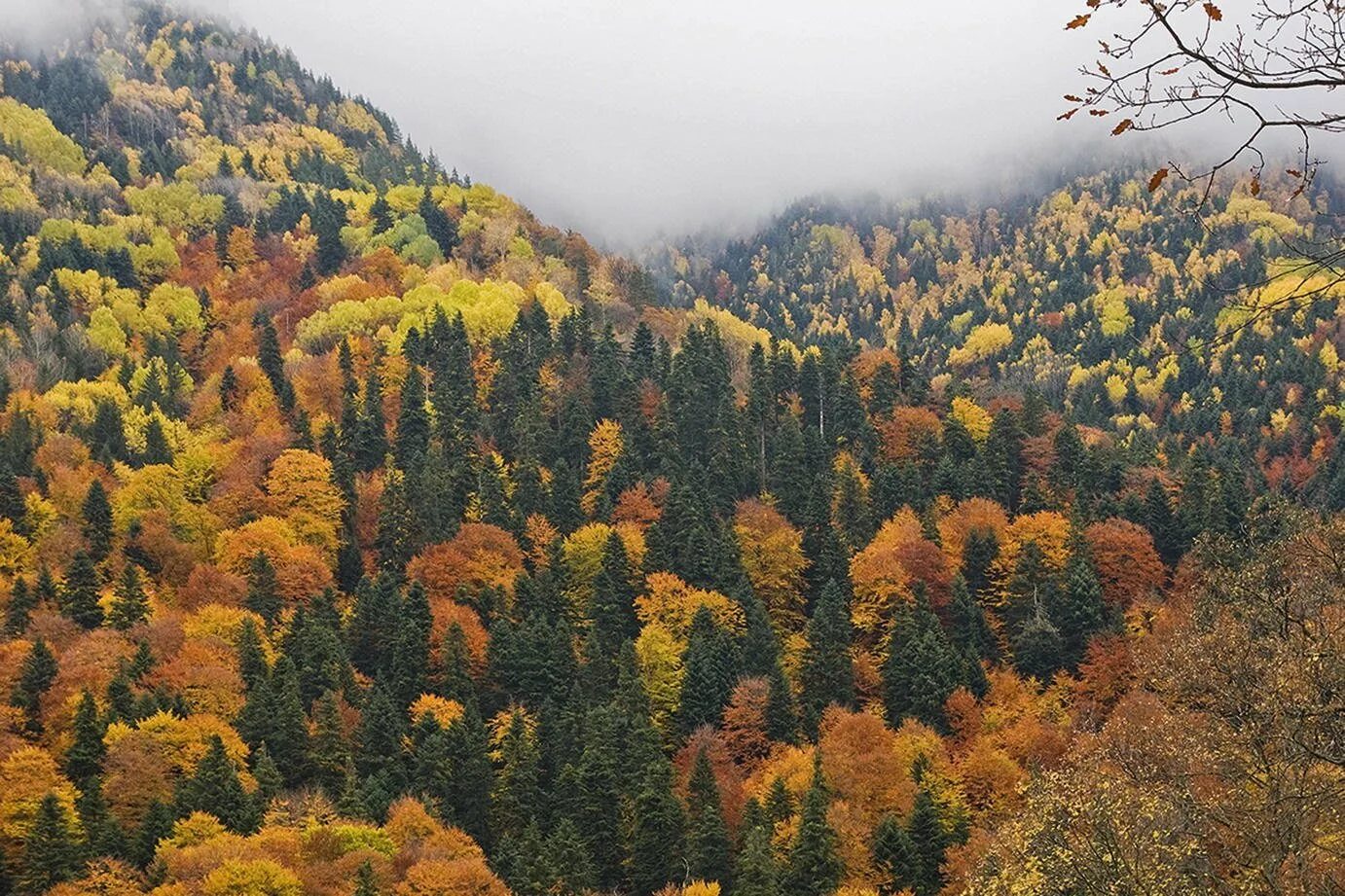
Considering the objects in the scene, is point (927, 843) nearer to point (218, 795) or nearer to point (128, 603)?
point (218, 795)

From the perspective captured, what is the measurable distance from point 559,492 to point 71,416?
4065 cm

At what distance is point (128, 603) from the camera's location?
7338 centimetres

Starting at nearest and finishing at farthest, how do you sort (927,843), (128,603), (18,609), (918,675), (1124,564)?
(927,843) → (18,609) → (918,675) → (128,603) → (1124,564)

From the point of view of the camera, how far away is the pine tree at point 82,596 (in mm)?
72438

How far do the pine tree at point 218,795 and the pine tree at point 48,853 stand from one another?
16.1 ft

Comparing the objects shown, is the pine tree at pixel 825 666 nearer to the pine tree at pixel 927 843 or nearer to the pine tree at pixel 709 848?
the pine tree at pixel 709 848

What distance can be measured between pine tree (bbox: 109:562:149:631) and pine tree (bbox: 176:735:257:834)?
728 inches

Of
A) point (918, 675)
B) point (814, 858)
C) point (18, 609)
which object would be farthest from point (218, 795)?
point (918, 675)

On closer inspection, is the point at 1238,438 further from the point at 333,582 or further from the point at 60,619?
the point at 60,619

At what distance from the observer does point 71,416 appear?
9756cm

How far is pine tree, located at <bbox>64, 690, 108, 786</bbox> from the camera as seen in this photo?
59.1 metres

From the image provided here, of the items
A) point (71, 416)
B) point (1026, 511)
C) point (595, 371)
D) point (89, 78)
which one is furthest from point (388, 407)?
point (89, 78)

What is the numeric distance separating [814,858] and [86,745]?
118 ft

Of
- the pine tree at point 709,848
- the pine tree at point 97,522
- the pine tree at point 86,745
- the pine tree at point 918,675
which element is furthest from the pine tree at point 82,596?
the pine tree at point 918,675
